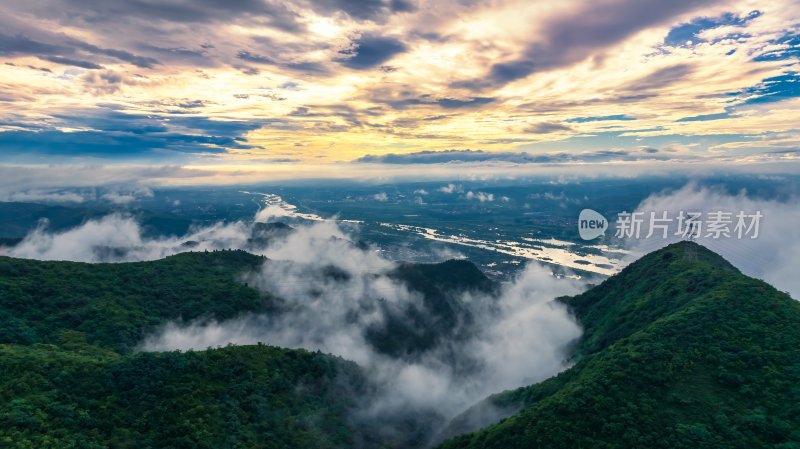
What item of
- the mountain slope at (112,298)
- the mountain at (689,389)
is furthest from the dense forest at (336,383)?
the mountain slope at (112,298)

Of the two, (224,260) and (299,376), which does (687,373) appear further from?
(224,260)

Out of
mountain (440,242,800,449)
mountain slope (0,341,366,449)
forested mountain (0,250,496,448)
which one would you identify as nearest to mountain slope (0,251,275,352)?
forested mountain (0,250,496,448)

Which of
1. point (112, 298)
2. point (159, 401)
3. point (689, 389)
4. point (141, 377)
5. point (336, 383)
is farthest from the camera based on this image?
point (112, 298)

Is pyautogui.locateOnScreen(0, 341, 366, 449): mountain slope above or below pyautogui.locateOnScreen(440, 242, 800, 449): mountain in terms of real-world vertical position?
below

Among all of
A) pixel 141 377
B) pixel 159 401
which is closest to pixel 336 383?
pixel 159 401

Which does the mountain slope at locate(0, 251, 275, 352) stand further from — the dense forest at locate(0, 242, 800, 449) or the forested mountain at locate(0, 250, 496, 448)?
the dense forest at locate(0, 242, 800, 449)

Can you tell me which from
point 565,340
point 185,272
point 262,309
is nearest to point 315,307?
point 262,309

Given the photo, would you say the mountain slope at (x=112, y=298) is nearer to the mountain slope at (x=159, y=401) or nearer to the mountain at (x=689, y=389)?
the mountain slope at (x=159, y=401)

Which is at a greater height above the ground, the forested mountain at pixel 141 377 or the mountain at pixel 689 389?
the mountain at pixel 689 389

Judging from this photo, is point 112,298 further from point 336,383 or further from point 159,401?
point 336,383
